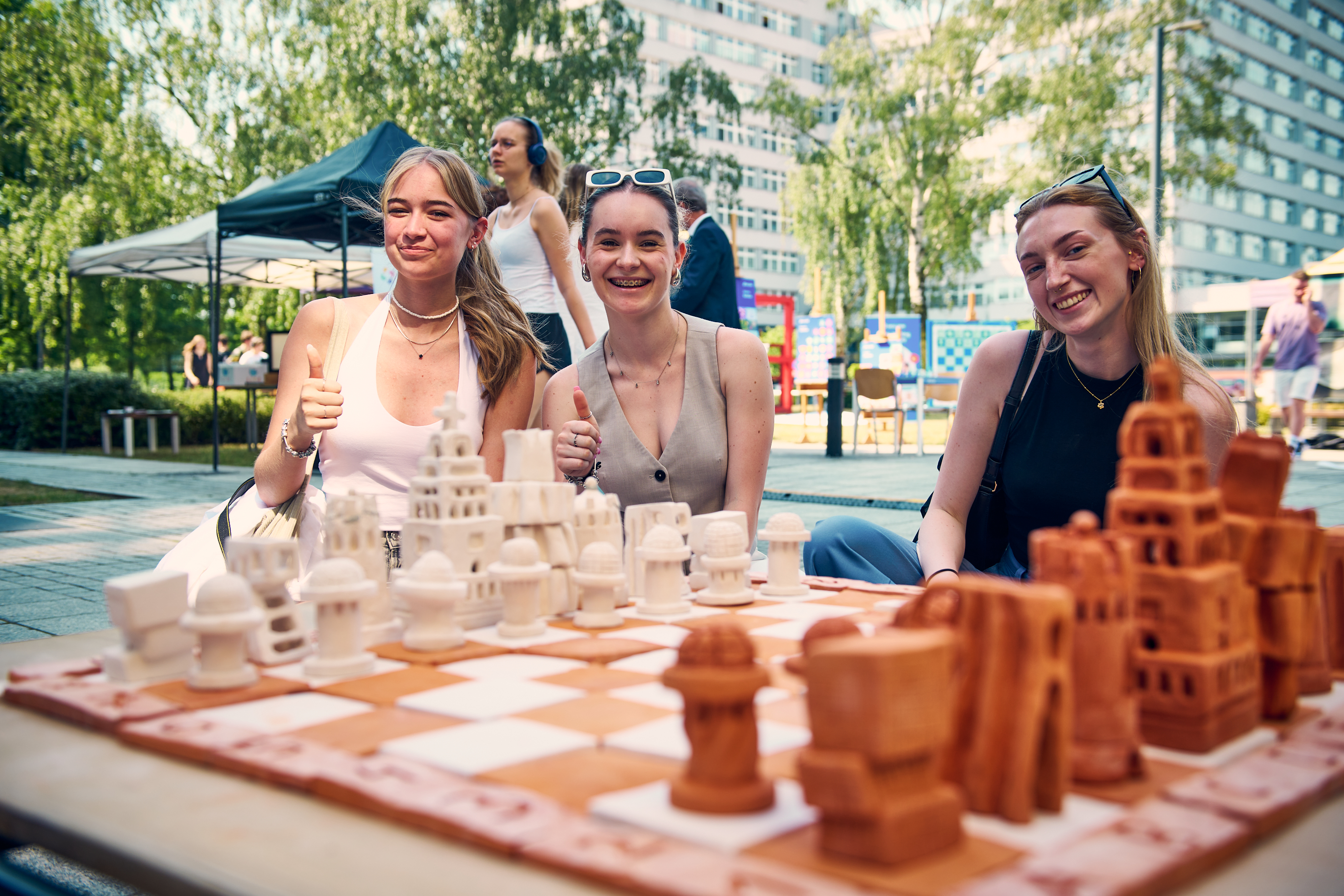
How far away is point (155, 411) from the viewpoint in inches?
610

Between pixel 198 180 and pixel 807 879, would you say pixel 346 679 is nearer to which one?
pixel 807 879

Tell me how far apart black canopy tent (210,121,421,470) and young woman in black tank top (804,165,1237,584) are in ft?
19.0

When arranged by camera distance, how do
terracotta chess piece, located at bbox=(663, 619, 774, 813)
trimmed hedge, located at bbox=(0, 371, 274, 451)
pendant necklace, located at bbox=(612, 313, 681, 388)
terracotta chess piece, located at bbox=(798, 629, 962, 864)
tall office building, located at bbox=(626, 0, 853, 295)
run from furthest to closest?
tall office building, located at bbox=(626, 0, 853, 295) → trimmed hedge, located at bbox=(0, 371, 274, 451) → pendant necklace, located at bbox=(612, 313, 681, 388) → terracotta chess piece, located at bbox=(663, 619, 774, 813) → terracotta chess piece, located at bbox=(798, 629, 962, 864)

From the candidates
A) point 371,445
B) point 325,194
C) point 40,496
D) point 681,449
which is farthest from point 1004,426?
point 40,496

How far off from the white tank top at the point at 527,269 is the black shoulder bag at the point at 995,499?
274 centimetres

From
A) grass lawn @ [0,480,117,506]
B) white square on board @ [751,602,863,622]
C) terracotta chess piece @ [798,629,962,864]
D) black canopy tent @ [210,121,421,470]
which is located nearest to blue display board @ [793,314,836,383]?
black canopy tent @ [210,121,421,470]

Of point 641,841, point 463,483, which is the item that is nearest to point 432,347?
point 463,483

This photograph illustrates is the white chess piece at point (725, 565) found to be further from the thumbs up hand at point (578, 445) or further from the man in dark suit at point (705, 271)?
the man in dark suit at point (705, 271)

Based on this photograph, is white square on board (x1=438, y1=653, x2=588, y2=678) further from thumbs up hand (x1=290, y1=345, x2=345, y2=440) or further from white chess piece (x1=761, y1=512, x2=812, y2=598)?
thumbs up hand (x1=290, y1=345, x2=345, y2=440)

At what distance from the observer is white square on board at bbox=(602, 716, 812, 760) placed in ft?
3.73

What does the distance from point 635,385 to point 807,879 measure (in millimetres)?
2137

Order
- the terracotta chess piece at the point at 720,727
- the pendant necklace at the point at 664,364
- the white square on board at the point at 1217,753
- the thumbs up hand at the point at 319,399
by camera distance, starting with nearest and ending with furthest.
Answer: the terracotta chess piece at the point at 720,727, the white square on board at the point at 1217,753, the thumbs up hand at the point at 319,399, the pendant necklace at the point at 664,364

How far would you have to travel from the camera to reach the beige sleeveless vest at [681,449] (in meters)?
2.73

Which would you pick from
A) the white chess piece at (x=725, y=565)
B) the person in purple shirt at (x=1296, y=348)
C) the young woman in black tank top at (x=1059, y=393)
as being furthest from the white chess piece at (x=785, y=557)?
the person in purple shirt at (x=1296, y=348)
